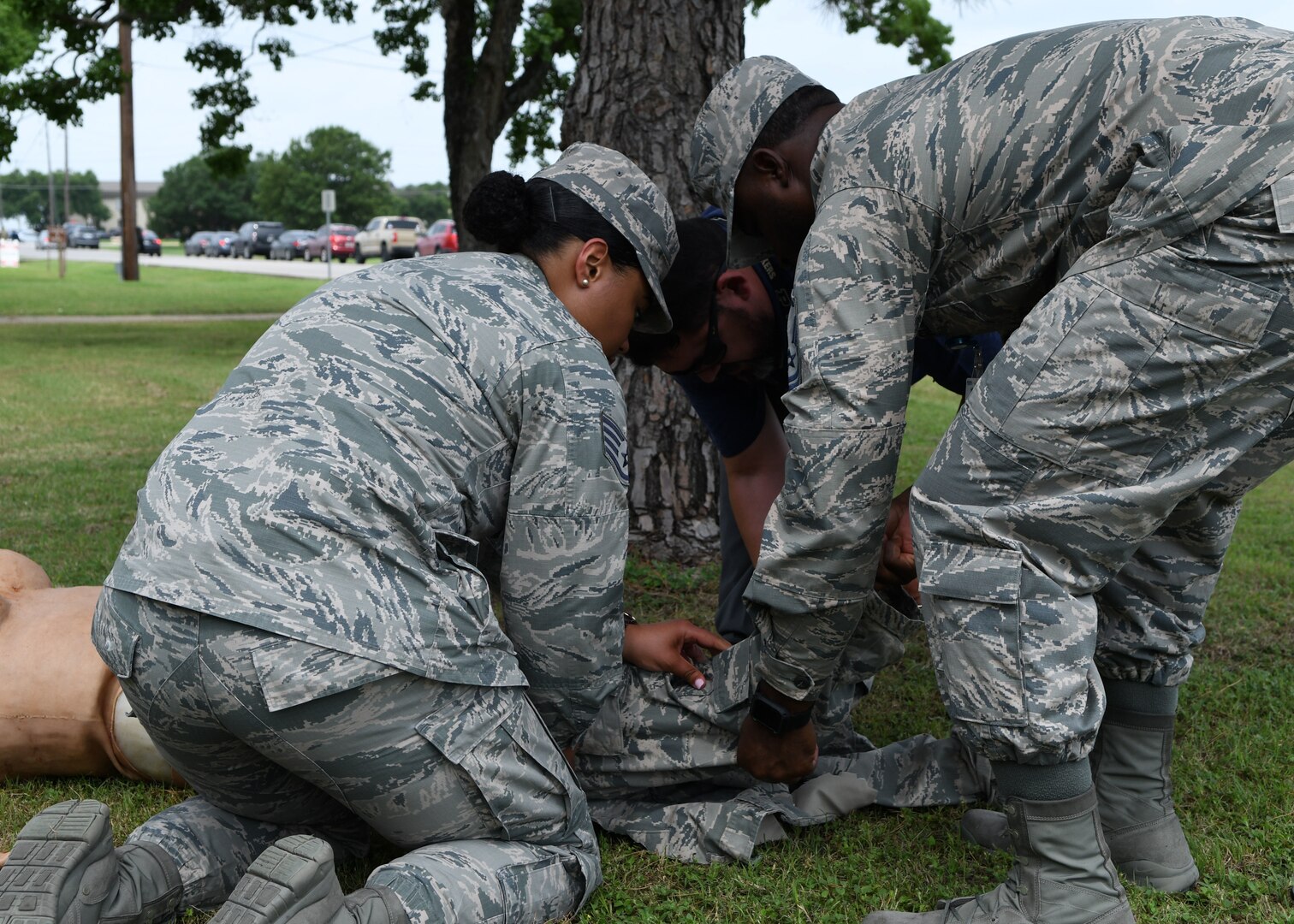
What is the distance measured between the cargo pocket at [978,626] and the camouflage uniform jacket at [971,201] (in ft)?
0.88

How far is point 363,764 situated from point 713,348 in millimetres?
1436

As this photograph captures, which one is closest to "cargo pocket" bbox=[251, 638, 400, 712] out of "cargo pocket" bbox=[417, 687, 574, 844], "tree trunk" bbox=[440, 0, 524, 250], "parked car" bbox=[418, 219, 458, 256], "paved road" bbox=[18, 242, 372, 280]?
"cargo pocket" bbox=[417, 687, 574, 844]

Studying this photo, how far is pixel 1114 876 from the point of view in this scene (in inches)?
90.1

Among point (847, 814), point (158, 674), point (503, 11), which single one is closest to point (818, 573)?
point (847, 814)

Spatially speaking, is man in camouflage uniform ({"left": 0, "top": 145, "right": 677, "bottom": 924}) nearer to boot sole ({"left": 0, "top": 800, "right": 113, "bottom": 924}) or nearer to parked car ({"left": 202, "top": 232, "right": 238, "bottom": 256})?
boot sole ({"left": 0, "top": 800, "right": 113, "bottom": 924})

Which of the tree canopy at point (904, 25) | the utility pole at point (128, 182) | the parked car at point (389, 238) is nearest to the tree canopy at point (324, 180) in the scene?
the parked car at point (389, 238)

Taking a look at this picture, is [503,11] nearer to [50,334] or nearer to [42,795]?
[50,334]

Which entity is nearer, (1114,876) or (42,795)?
(1114,876)

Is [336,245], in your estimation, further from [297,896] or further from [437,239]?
[297,896]

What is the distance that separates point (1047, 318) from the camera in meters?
2.14

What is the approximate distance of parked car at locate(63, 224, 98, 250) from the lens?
61.5 m

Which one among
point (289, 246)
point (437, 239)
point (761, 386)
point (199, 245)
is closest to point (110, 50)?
point (761, 386)

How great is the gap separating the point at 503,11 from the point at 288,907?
1060cm

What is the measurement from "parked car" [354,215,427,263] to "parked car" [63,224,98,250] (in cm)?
2768
